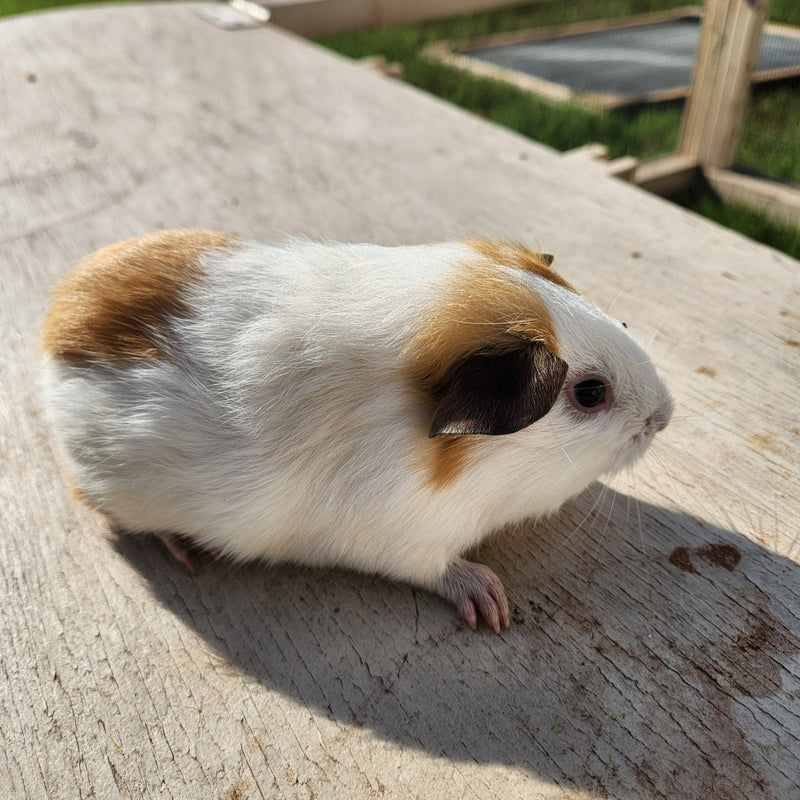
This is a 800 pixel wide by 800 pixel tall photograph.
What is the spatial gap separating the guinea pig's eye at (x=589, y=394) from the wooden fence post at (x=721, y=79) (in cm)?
268

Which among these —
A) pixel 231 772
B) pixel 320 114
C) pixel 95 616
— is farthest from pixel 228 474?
pixel 320 114

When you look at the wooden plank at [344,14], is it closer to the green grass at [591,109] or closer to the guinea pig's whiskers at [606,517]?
the green grass at [591,109]

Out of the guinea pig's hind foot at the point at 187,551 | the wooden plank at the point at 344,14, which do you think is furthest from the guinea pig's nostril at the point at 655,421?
the wooden plank at the point at 344,14

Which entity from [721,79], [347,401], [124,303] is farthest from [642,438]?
[721,79]

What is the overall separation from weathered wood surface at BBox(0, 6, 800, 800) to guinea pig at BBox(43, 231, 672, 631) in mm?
118

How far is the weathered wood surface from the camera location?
129 cm

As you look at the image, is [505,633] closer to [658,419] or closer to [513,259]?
[658,419]

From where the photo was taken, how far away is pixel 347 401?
1.47m

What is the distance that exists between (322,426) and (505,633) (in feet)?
1.71

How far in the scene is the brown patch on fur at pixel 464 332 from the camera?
143 cm

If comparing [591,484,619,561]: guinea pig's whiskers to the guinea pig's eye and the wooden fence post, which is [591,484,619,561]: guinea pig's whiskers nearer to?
the guinea pig's eye

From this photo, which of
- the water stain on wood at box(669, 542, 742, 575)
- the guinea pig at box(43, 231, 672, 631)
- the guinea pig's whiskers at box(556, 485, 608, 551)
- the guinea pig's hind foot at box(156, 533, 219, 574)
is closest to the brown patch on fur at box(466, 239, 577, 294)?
the guinea pig at box(43, 231, 672, 631)

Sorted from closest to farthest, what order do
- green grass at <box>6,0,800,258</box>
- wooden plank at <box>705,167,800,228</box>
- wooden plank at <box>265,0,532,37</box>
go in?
wooden plank at <box>705,167,800,228</box>, green grass at <box>6,0,800,258</box>, wooden plank at <box>265,0,532,37</box>

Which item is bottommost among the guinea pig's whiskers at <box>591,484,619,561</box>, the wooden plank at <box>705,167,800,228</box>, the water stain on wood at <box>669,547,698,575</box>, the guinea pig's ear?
the wooden plank at <box>705,167,800,228</box>
